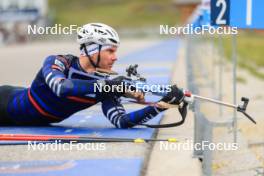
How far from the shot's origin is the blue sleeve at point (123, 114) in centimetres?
700

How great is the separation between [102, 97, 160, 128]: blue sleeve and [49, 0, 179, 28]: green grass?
81697 mm

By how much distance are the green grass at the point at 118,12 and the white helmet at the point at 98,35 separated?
81785 mm

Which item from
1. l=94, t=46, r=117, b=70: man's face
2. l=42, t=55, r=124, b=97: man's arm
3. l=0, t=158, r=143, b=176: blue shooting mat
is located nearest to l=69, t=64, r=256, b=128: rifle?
l=94, t=46, r=117, b=70: man's face

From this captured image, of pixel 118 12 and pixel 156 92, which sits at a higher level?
pixel 118 12

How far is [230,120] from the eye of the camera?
7.32 metres

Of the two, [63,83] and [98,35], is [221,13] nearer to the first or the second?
[98,35]

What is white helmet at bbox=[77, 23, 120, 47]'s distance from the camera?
6898mm

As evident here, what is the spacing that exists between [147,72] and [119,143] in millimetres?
10314

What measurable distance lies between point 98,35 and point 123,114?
35.7 inches

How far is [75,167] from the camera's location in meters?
5.32

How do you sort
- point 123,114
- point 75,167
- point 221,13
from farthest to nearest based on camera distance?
point 123,114 < point 221,13 < point 75,167

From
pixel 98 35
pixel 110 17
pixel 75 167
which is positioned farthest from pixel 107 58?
pixel 110 17

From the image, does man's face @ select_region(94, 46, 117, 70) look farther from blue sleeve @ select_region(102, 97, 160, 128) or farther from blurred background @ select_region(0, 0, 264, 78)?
blurred background @ select_region(0, 0, 264, 78)

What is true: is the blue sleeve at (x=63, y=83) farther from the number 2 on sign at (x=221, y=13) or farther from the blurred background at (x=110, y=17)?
the blurred background at (x=110, y=17)
